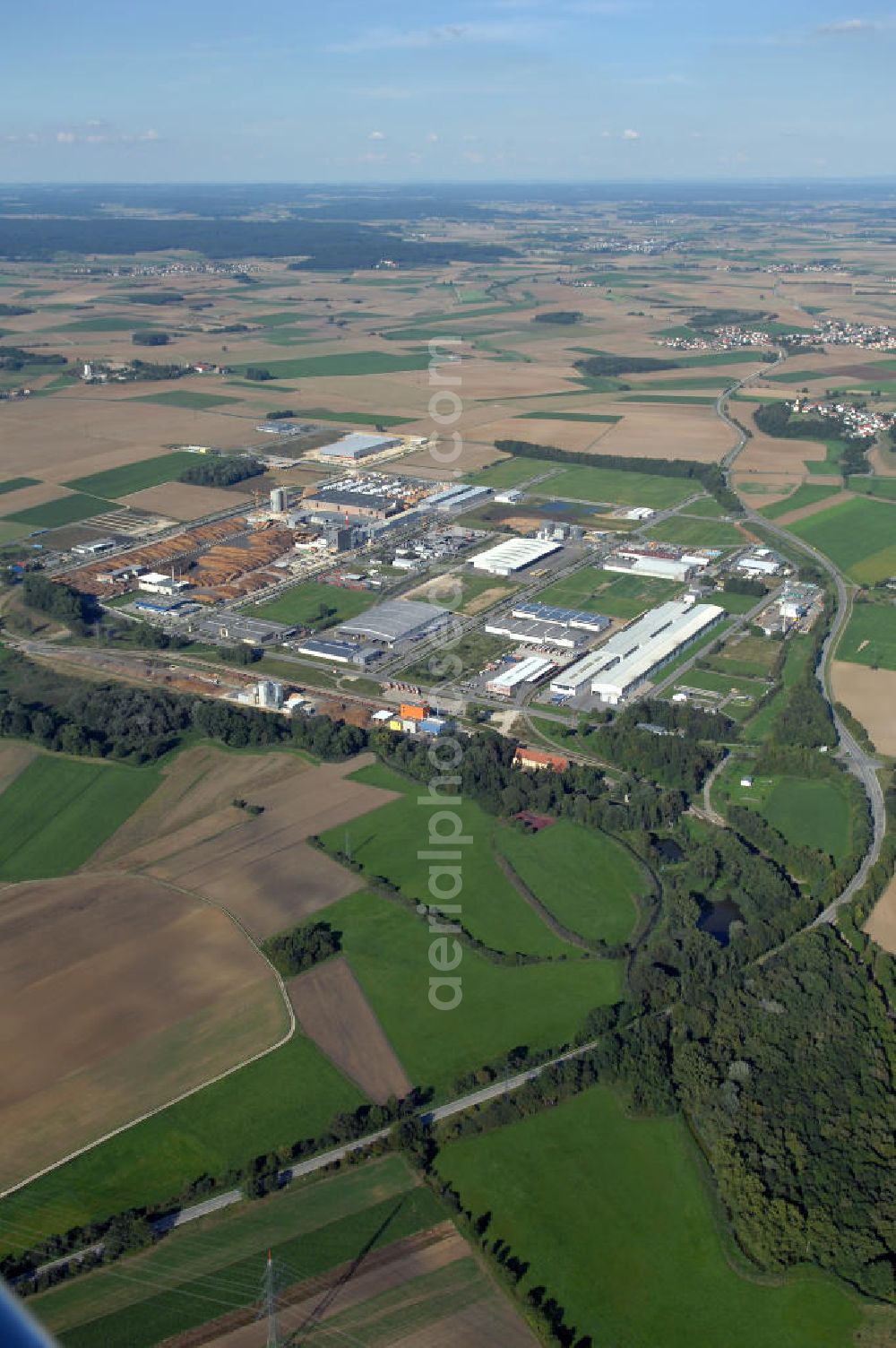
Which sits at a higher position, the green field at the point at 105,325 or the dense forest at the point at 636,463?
the green field at the point at 105,325

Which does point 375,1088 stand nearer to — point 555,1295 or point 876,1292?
point 555,1295

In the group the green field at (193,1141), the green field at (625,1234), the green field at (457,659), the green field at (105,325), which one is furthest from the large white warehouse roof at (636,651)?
the green field at (105,325)

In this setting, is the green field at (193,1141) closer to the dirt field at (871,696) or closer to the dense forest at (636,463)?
the dirt field at (871,696)

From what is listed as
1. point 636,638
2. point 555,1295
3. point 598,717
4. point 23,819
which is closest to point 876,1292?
point 555,1295

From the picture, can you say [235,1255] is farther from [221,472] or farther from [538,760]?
[221,472]

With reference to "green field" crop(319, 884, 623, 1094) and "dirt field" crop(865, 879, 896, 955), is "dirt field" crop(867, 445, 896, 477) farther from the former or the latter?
"green field" crop(319, 884, 623, 1094)

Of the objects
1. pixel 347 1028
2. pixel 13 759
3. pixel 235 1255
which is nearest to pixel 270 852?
Result: pixel 347 1028

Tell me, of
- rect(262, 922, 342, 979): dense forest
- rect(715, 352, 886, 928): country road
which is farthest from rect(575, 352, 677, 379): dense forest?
rect(262, 922, 342, 979): dense forest
